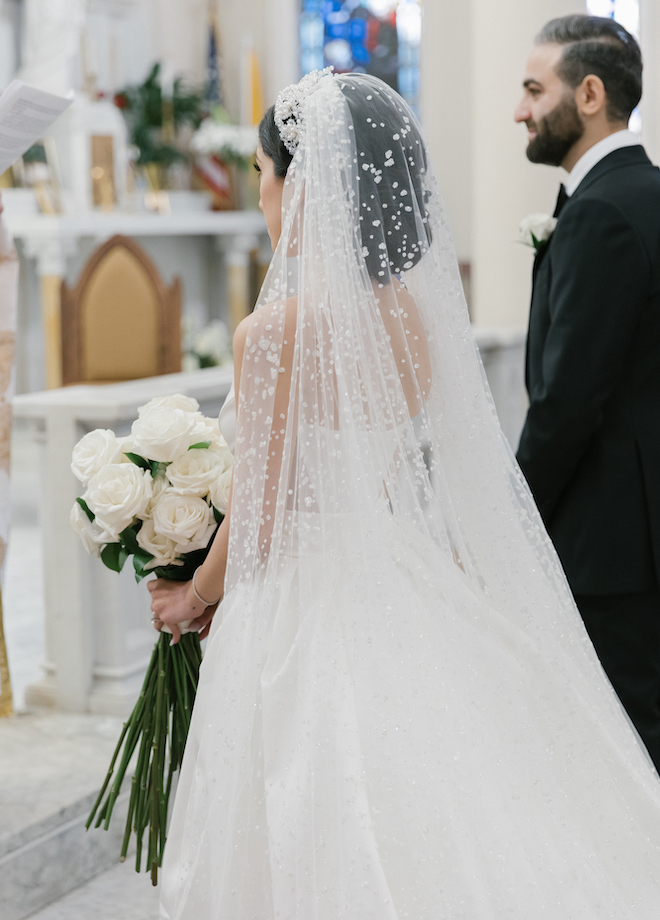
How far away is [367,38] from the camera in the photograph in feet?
27.0

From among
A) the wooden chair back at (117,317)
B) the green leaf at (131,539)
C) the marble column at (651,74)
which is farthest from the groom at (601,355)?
the marble column at (651,74)

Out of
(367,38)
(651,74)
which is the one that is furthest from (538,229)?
(367,38)

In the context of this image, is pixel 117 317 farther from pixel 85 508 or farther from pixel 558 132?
pixel 85 508

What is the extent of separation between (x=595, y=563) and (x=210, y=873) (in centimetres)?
115

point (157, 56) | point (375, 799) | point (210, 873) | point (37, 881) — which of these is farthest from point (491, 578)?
point (157, 56)

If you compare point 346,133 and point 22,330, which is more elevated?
point 346,133

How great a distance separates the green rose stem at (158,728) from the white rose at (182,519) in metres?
0.19

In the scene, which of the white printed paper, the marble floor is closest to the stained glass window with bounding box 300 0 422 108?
the white printed paper

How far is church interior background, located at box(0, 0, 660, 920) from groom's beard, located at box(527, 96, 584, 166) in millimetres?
1074

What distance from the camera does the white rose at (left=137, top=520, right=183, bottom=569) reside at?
1.67 m

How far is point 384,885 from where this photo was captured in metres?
1.33

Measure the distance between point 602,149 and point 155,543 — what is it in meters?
1.35

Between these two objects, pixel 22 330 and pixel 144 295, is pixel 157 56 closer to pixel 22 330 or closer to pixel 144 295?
pixel 22 330

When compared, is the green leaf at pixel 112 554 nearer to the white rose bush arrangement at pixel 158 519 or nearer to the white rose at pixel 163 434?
the white rose bush arrangement at pixel 158 519
